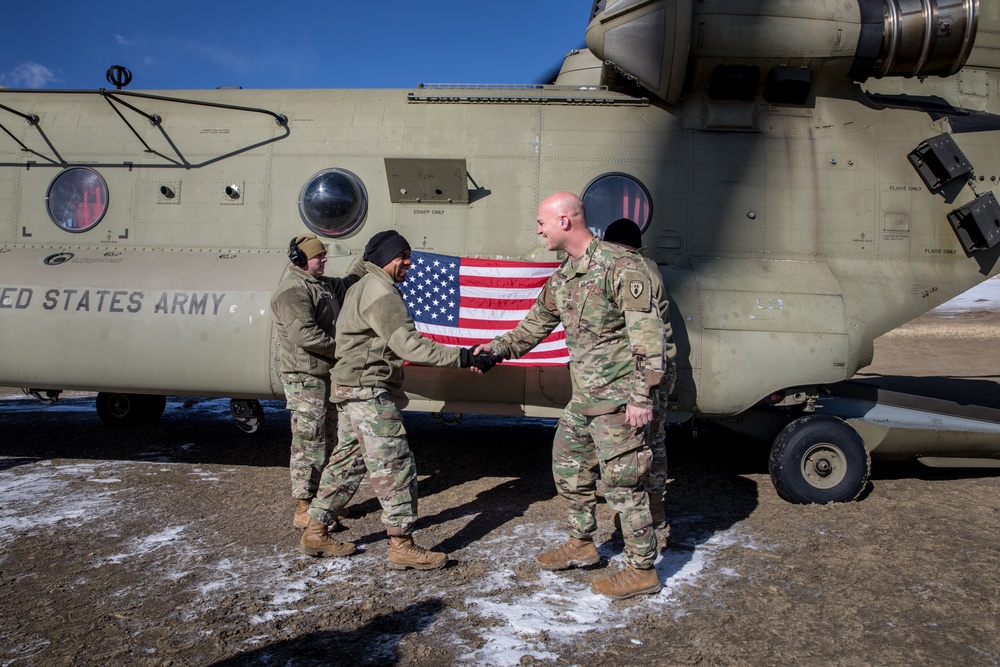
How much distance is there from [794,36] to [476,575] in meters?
4.51

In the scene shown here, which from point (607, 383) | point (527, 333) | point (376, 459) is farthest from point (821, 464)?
point (376, 459)

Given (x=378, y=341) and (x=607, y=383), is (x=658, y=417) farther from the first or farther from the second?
(x=378, y=341)

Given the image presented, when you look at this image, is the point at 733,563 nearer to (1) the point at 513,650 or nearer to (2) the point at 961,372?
(1) the point at 513,650

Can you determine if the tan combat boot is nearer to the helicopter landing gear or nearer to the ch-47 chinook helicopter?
the ch-47 chinook helicopter

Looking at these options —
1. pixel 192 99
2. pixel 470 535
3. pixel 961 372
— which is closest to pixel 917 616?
pixel 470 535

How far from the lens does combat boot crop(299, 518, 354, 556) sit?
4184 millimetres

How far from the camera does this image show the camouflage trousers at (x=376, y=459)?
399 cm

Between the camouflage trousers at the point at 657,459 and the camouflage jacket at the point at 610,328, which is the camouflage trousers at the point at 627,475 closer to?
the camouflage jacket at the point at 610,328

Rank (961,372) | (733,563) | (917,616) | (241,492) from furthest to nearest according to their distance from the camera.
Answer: (961,372) < (241,492) < (733,563) < (917,616)

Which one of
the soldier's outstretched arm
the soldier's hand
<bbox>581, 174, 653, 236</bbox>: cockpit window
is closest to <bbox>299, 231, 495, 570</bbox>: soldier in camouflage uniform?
the soldier's outstretched arm

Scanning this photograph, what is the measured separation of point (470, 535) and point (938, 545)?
286cm

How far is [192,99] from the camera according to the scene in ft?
20.5

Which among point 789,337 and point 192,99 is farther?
point 192,99

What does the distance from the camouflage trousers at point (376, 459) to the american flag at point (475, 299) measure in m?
1.40
